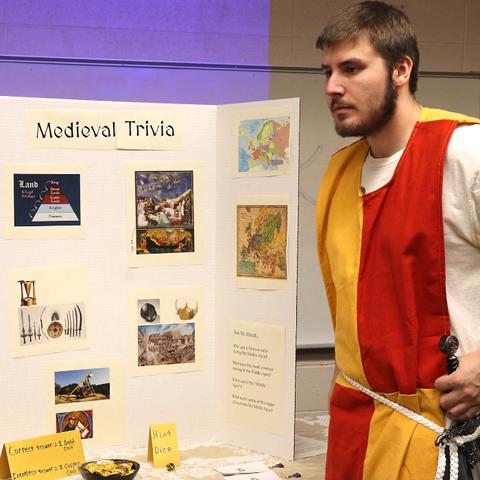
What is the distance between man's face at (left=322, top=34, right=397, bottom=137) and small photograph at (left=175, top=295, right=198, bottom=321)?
82 cm

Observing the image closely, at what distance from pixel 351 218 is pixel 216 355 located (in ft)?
2.55

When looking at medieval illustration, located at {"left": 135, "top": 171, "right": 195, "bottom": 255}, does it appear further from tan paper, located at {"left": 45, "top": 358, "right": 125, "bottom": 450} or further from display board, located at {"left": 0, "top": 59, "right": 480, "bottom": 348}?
display board, located at {"left": 0, "top": 59, "right": 480, "bottom": 348}

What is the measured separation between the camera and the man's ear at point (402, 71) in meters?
1.39

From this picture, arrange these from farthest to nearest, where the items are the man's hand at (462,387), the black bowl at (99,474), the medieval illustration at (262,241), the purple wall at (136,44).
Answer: the purple wall at (136,44) < the medieval illustration at (262,241) < the black bowl at (99,474) < the man's hand at (462,387)

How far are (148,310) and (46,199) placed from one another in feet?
1.25

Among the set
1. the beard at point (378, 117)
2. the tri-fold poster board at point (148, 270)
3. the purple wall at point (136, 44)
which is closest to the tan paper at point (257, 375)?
the tri-fold poster board at point (148, 270)

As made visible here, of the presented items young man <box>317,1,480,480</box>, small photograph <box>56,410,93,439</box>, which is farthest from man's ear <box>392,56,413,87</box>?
small photograph <box>56,410,93,439</box>

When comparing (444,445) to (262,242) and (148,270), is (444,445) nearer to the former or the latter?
(262,242)

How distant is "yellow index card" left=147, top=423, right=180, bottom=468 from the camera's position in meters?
1.94

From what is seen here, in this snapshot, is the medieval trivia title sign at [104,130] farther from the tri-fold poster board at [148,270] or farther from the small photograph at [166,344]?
the small photograph at [166,344]

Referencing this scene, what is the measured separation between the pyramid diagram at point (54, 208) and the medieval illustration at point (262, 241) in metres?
0.43

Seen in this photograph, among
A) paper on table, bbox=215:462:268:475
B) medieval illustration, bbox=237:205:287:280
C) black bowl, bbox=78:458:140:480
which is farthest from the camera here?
medieval illustration, bbox=237:205:287:280

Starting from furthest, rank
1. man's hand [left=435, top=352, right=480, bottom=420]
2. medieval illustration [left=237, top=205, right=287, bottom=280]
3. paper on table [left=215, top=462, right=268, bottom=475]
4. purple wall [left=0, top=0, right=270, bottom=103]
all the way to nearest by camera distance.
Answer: purple wall [left=0, top=0, right=270, bottom=103] → medieval illustration [left=237, top=205, right=287, bottom=280] → paper on table [left=215, top=462, right=268, bottom=475] → man's hand [left=435, top=352, right=480, bottom=420]

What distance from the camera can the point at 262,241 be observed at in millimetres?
2016
